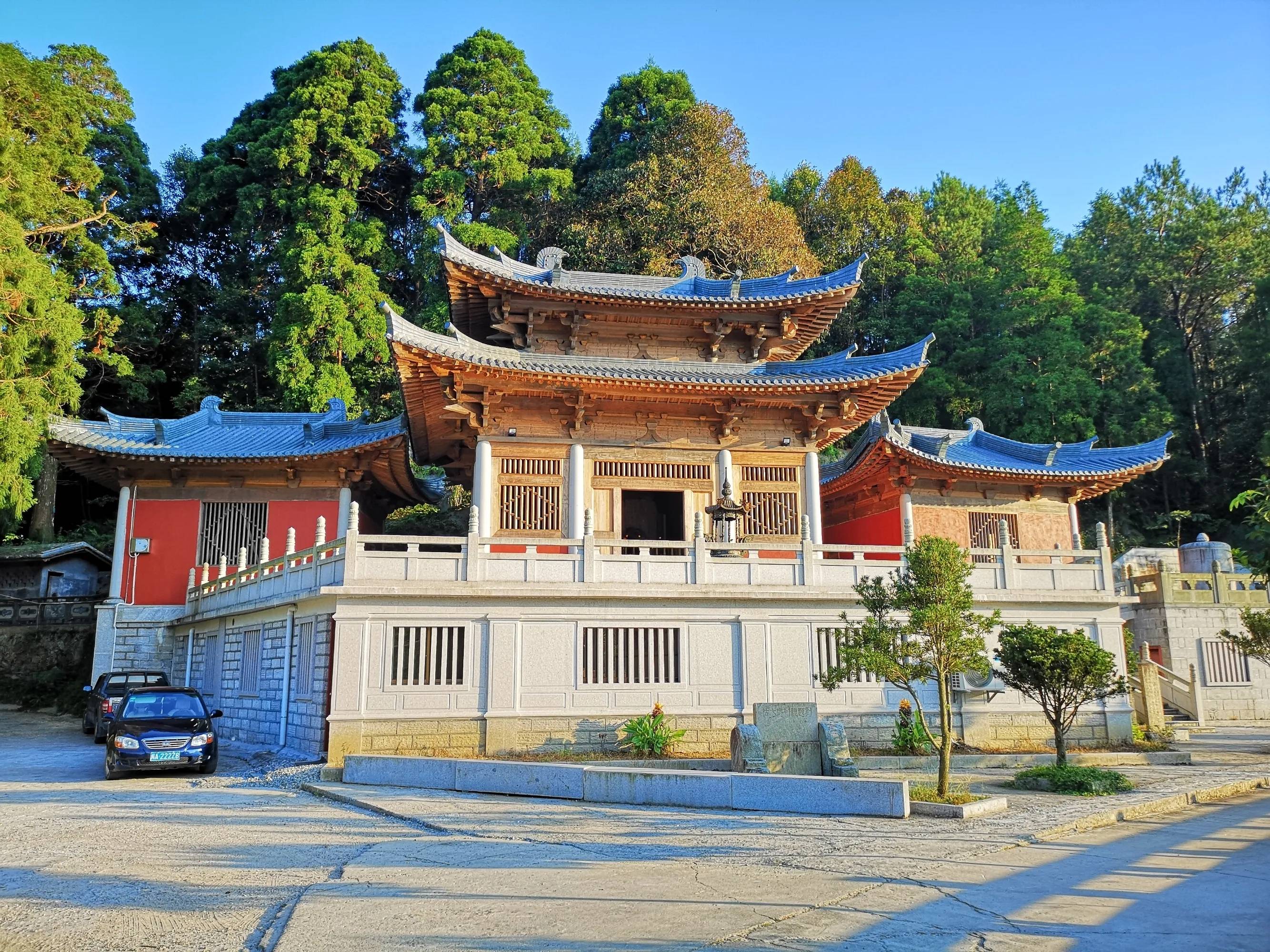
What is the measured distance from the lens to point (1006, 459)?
2266cm

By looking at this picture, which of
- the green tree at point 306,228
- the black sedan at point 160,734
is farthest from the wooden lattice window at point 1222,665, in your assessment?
the green tree at point 306,228

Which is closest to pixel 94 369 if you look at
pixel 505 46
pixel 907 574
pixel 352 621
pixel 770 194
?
pixel 505 46

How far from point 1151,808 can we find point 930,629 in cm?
345

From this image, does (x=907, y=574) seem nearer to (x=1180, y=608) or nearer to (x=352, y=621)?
(x=352, y=621)

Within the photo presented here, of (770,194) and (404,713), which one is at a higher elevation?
(770,194)

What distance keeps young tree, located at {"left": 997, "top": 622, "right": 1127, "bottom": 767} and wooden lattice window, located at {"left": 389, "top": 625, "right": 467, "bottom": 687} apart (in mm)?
8334

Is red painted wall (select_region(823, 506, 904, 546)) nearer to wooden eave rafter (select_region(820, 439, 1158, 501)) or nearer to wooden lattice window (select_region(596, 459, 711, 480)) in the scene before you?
wooden eave rafter (select_region(820, 439, 1158, 501))

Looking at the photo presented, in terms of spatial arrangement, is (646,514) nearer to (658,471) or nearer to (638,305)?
(658,471)

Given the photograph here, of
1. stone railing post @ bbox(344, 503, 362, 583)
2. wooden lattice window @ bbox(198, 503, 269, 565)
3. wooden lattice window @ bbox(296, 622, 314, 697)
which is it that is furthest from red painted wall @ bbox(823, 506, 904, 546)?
wooden lattice window @ bbox(198, 503, 269, 565)

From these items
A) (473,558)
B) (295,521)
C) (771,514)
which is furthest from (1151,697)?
(295,521)

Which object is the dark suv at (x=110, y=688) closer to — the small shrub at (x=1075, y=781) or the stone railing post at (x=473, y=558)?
the stone railing post at (x=473, y=558)

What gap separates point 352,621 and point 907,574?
839 cm

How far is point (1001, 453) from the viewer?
915 inches

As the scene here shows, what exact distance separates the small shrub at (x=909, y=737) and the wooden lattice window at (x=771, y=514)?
469cm
